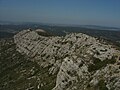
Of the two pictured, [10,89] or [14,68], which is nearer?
[10,89]

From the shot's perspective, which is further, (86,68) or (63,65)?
(63,65)

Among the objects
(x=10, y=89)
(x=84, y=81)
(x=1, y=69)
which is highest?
(x=84, y=81)

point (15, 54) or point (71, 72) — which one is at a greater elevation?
point (71, 72)

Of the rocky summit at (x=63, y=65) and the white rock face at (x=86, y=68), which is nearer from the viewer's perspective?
the white rock face at (x=86, y=68)

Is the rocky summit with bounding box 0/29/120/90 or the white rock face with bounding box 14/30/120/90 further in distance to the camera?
the rocky summit with bounding box 0/29/120/90

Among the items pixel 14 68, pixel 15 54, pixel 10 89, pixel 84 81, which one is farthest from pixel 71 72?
pixel 15 54

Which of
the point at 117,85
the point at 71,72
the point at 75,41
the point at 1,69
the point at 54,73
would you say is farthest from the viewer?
the point at 1,69

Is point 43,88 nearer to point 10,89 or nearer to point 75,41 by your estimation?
point 10,89

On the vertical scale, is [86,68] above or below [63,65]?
above
